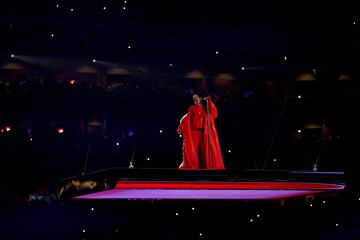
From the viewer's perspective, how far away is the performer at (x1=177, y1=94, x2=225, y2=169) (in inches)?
309

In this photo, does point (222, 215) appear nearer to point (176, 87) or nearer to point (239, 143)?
point (239, 143)

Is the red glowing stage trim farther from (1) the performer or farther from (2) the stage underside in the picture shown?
(1) the performer

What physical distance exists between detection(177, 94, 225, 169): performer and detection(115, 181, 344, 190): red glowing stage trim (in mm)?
1010

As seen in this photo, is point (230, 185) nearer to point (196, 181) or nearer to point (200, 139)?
point (196, 181)

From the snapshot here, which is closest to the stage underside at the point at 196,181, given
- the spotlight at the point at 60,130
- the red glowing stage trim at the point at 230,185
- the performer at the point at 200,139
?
the red glowing stage trim at the point at 230,185

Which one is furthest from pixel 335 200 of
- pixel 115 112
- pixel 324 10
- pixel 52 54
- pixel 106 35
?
pixel 52 54

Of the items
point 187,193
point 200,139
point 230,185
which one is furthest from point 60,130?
point 230,185

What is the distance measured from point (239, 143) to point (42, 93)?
4.00 meters

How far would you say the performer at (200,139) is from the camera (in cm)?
784

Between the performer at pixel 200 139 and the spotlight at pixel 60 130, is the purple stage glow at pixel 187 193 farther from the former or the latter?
the spotlight at pixel 60 130

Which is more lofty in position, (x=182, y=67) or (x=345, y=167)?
(x=182, y=67)

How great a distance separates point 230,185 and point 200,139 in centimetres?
139

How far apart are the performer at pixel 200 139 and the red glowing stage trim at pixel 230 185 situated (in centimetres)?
101

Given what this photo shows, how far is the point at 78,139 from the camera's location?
11.4 metres
